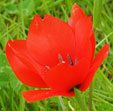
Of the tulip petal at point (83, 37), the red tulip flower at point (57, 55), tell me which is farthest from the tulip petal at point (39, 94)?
the tulip petal at point (83, 37)

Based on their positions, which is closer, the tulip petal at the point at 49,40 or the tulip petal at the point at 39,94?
the tulip petal at the point at 39,94

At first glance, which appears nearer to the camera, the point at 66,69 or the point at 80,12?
the point at 66,69

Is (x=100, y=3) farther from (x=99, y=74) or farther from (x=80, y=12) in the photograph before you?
(x=99, y=74)

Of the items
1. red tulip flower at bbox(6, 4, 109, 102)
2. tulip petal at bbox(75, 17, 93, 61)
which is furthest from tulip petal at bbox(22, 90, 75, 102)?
tulip petal at bbox(75, 17, 93, 61)

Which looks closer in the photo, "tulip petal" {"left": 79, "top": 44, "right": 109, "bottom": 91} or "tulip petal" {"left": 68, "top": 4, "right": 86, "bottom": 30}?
"tulip petal" {"left": 79, "top": 44, "right": 109, "bottom": 91}

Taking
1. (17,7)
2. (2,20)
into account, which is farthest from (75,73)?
(17,7)

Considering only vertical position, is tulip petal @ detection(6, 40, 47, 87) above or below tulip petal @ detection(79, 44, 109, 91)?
above

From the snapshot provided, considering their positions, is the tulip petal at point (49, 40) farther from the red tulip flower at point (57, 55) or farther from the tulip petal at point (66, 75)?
the tulip petal at point (66, 75)

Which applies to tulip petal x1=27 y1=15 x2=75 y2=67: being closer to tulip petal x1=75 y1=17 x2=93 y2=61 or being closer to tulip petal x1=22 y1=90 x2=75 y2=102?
tulip petal x1=75 y1=17 x2=93 y2=61
